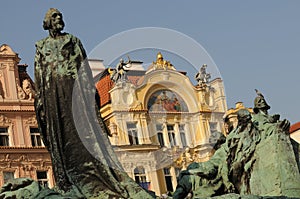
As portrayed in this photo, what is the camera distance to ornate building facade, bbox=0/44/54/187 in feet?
125

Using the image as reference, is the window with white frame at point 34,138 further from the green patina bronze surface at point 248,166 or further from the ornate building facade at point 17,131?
the green patina bronze surface at point 248,166

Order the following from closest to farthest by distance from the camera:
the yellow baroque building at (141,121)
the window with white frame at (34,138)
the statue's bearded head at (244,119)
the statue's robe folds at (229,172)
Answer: the statue's robe folds at (229,172) < the statue's bearded head at (244,119) < the yellow baroque building at (141,121) < the window with white frame at (34,138)

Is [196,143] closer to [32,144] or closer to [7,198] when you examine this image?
[32,144]

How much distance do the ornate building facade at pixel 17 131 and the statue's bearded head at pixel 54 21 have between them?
28.6 metres

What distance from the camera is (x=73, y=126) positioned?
9547mm

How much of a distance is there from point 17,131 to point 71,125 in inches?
1178

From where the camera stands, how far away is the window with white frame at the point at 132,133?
139 ft

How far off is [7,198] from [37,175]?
3015 cm

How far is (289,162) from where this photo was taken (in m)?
10.2

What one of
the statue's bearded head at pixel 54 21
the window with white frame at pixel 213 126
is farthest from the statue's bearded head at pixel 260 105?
the window with white frame at pixel 213 126

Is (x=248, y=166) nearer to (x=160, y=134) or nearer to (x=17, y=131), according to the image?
(x=17, y=131)

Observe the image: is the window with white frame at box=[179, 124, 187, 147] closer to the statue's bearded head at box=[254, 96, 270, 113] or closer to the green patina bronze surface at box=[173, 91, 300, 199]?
the statue's bearded head at box=[254, 96, 270, 113]

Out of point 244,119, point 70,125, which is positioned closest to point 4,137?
point 244,119

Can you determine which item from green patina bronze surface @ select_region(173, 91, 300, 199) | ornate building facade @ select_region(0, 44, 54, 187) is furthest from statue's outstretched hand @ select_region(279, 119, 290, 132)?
ornate building facade @ select_region(0, 44, 54, 187)
